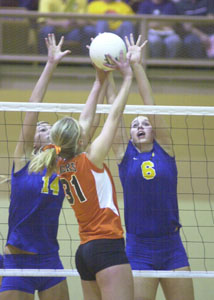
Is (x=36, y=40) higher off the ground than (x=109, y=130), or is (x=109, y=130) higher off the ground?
(x=36, y=40)

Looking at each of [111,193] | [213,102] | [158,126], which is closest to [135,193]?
[158,126]

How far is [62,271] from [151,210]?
2.76ft

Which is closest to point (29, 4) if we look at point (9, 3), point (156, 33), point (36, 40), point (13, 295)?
point (9, 3)

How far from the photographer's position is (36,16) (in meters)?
7.83

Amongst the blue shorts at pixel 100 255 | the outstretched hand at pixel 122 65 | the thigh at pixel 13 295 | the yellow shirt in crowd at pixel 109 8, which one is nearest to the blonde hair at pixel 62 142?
the outstretched hand at pixel 122 65

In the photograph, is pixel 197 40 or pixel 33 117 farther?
pixel 197 40

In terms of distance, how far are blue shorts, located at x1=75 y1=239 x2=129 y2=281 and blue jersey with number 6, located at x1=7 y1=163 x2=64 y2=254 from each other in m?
0.87

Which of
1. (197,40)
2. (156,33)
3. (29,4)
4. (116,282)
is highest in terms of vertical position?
(29,4)

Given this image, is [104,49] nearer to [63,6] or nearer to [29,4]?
[63,6]

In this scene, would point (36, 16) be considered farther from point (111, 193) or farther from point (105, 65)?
point (111, 193)

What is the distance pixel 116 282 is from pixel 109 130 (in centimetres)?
94

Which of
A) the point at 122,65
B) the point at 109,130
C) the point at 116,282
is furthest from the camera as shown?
the point at 122,65

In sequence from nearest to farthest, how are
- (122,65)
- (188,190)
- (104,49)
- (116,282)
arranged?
(116,282)
(122,65)
(104,49)
(188,190)

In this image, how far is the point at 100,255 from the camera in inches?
134
